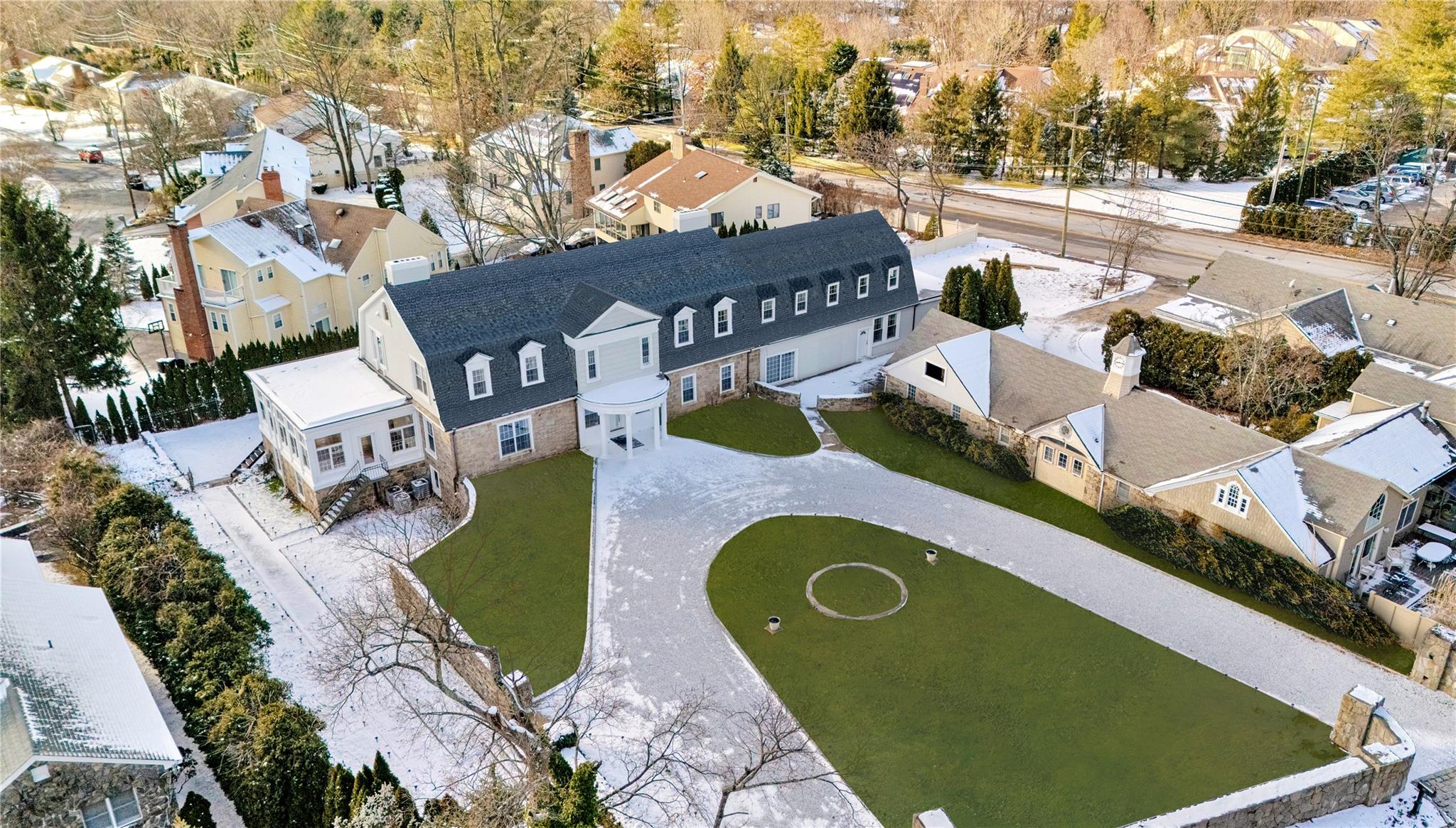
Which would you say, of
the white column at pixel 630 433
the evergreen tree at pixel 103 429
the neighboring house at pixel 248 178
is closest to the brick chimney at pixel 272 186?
the neighboring house at pixel 248 178

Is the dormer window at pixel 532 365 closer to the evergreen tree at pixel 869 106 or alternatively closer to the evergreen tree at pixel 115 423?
the evergreen tree at pixel 115 423

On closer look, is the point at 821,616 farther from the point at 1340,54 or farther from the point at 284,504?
the point at 1340,54

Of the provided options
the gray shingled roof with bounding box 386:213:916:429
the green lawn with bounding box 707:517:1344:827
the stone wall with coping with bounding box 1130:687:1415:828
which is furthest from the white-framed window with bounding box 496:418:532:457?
the stone wall with coping with bounding box 1130:687:1415:828

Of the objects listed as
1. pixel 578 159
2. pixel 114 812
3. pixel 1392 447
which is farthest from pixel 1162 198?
pixel 114 812

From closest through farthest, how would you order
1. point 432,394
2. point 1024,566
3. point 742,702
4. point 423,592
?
point 742,702, point 423,592, point 1024,566, point 432,394

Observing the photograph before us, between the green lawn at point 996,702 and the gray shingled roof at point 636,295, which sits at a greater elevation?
the gray shingled roof at point 636,295

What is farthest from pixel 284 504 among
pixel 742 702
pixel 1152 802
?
pixel 1152 802
